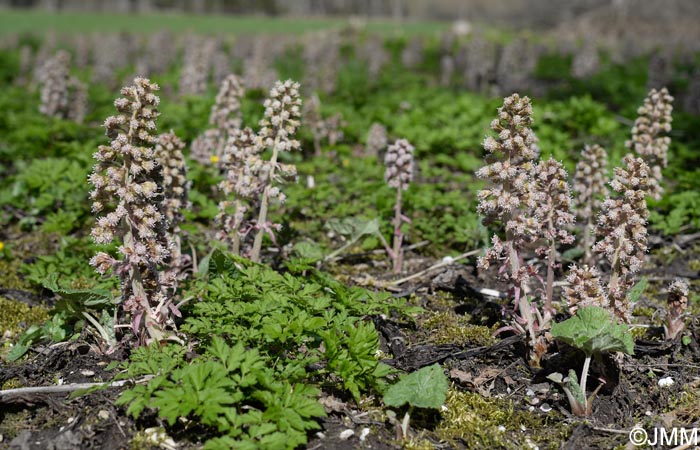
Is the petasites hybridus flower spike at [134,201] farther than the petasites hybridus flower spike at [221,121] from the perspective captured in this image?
No

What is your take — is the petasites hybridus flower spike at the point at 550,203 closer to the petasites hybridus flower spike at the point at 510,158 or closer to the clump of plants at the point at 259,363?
the petasites hybridus flower spike at the point at 510,158

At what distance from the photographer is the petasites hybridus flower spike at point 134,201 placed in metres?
4.07

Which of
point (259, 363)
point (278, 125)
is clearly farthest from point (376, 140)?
point (259, 363)

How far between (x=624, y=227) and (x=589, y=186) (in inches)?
68.0

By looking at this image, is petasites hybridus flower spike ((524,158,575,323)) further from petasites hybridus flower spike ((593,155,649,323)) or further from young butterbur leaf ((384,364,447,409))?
young butterbur leaf ((384,364,447,409))

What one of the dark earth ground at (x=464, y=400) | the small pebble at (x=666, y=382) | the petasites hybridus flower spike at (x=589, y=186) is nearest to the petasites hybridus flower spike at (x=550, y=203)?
the dark earth ground at (x=464, y=400)

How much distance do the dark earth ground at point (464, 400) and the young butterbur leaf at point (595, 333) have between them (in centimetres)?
43

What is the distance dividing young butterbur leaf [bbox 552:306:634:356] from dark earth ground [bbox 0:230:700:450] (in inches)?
16.8

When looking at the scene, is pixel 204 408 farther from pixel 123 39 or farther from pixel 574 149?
pixel 123 39

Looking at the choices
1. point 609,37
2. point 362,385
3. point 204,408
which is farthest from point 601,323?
point 609,37

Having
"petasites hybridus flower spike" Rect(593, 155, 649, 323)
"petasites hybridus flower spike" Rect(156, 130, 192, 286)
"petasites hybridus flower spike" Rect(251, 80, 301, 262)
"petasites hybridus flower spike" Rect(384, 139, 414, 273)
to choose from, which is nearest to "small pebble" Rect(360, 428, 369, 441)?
"petasites hybridus flower spike" Rect(251, 80, 301, 262)

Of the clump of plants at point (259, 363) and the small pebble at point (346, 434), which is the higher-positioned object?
the clump of plants at point (259, 363)

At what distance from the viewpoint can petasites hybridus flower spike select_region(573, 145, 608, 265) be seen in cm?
593

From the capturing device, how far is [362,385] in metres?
3.90
